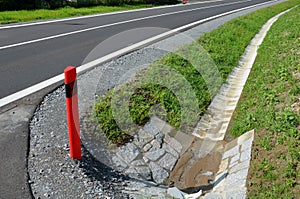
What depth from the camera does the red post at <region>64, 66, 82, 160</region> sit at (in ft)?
13.1

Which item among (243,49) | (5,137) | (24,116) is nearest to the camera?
(5,137)

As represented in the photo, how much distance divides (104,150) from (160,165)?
1.02 metres

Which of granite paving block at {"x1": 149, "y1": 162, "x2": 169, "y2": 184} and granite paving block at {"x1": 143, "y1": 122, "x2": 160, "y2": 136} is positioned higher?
granite paving block at {"x1": 143, "y1": 122, "x2": 160, "y2": 136}

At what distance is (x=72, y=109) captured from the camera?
13.6 feet

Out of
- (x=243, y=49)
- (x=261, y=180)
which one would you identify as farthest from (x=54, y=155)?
(x=243, y=49)

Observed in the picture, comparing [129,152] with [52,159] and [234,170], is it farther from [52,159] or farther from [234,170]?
[234,170]

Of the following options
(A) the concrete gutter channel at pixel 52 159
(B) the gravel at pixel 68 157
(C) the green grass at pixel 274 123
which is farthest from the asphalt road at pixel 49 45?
(C) the green grass at pixel 274 123

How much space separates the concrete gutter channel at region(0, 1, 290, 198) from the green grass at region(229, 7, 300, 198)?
0.80 feet

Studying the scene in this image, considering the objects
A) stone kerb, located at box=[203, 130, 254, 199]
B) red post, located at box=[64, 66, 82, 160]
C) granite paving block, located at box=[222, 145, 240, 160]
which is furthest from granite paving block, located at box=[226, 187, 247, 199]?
red post, located at box=[64, 66, 82, 160]

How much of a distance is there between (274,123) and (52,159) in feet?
12.3

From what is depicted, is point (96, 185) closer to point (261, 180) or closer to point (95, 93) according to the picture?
point (261, 180)

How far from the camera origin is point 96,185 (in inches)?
160

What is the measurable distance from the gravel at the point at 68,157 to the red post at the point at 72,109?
157mm

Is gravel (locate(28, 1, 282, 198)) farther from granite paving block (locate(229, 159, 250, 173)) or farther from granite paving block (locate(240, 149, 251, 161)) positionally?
granite paving block (locate(240, 149, 251, 161))
